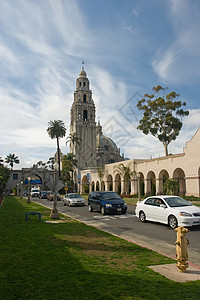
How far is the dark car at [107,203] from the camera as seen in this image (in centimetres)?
1784

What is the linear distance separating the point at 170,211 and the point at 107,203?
6578 mm

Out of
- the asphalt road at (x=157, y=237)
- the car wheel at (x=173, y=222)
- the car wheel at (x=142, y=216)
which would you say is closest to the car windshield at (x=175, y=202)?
the car wheel at (x=173, y=222)

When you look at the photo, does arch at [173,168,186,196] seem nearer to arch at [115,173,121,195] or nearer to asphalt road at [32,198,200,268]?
arch at [115,173,121,195]

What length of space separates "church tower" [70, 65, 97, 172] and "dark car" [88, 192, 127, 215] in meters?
62.4

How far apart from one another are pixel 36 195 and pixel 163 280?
5665 centimetres

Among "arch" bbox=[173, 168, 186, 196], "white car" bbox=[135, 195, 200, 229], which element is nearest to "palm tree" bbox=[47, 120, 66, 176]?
"arch" bbox=[173, 168, 186, 196]

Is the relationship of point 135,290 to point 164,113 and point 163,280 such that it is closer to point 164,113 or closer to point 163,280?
A: point 163,280

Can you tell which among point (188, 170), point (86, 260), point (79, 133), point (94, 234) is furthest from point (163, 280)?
point (79, 133)

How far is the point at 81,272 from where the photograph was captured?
5.67 meters

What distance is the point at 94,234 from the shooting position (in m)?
10.6

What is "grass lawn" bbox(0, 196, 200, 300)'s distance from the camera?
15.1 ft

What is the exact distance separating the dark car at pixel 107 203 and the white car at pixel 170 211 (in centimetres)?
340

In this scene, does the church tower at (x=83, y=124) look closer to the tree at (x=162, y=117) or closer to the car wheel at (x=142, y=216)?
the tree at (x=162, y=117)

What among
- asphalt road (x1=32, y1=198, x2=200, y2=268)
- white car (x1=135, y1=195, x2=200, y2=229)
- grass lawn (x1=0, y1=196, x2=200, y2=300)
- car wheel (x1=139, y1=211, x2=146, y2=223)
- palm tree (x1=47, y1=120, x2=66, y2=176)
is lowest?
asphalt road (x1=32, y1=198, x2=200, y2=268)
